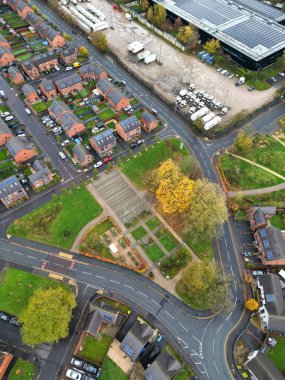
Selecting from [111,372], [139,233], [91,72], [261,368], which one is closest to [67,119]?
[91,72]

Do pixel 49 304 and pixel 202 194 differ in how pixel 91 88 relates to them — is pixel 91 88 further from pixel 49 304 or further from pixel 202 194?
pixel 49 304

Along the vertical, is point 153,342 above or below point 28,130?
below

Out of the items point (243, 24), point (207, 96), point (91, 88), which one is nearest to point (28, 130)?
point (91, 88)

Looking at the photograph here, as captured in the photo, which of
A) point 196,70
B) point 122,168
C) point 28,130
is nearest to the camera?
point 122,168

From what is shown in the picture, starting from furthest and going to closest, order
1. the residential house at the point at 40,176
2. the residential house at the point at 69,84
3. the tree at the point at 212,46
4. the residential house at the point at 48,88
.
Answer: the tree at the point at 212,46, the residential house at the point at 69,84, the residential house at the point at 48,88, the residential house at the point at 40,176

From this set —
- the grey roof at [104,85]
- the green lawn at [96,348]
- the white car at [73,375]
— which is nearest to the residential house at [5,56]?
the grey roof at [104,85]

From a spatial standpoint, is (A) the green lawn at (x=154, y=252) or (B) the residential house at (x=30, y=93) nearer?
(A) the green lawn at (x=154, y=252)

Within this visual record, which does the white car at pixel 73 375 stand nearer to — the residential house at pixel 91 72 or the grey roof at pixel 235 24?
the residential house at pixel 91 72
